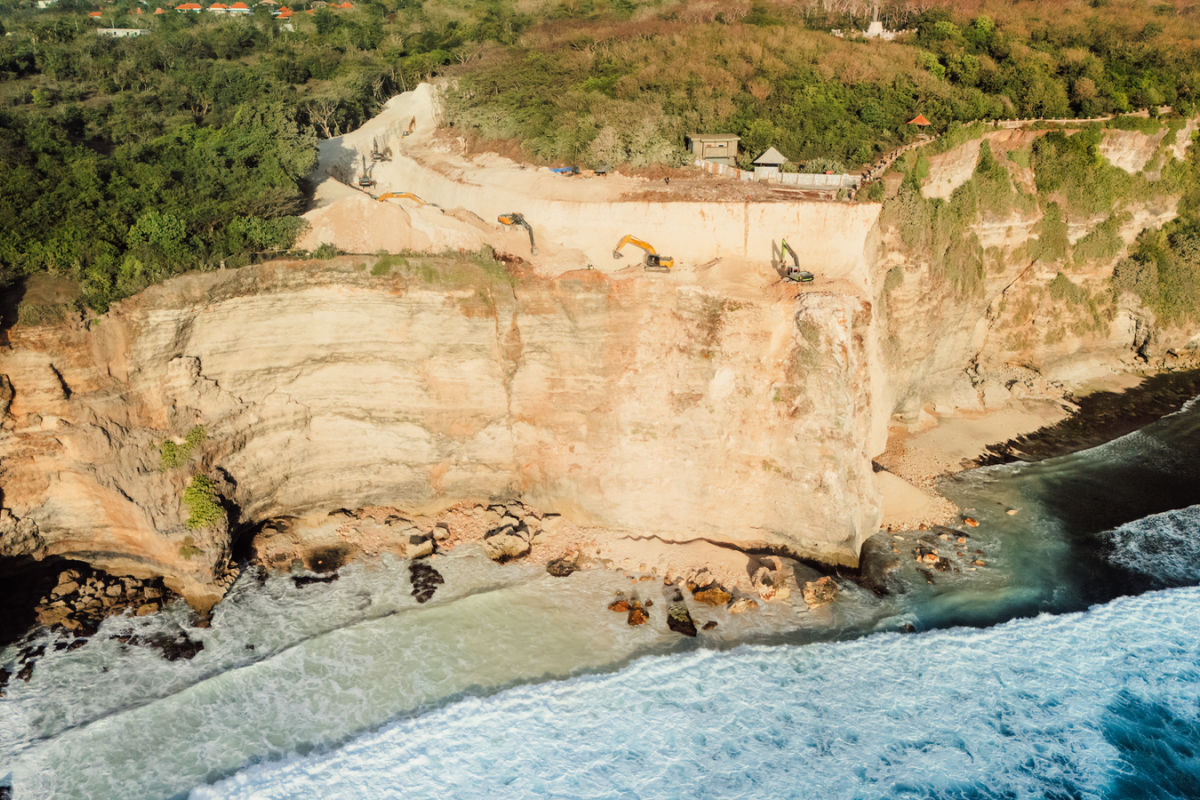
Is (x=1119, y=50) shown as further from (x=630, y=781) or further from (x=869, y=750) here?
(x=630, y=781)

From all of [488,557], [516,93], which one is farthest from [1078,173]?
[488,557]

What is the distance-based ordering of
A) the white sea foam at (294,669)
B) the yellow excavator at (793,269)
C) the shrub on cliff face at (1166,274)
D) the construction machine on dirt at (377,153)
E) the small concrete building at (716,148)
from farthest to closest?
the construction machine on dirt at (377,153) < the shrub on cliff face at (1166,274) < the small concrete building at (716,148) < the yellow excavator at (793,269) < the white sea foam at (294,669)

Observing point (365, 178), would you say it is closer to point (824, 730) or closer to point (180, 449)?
point (180, 449)

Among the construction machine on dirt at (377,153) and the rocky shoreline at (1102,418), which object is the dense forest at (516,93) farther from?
the rocky shoreline at (1102,418)

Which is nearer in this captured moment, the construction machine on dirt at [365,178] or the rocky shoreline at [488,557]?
the rocky shoreline at [488,557]

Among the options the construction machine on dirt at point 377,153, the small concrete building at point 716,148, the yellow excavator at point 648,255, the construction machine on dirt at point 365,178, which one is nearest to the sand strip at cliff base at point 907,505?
the yellow excavator at point 648,255

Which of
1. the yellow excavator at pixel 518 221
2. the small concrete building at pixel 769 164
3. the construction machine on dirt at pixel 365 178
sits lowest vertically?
the yellow excavator at pixel 518 221
